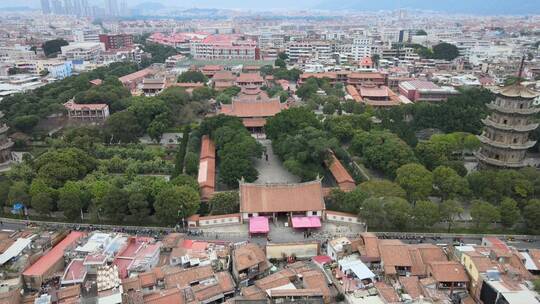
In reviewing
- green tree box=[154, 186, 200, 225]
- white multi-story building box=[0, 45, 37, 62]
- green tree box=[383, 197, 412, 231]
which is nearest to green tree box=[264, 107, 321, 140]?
green tree box=[154, 186, 200, 225]

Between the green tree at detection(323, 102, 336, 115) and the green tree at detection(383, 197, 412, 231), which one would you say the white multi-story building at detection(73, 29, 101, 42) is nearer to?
the green tree at detection(323, 102, 336, 115)

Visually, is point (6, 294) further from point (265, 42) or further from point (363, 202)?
point (265, 42)

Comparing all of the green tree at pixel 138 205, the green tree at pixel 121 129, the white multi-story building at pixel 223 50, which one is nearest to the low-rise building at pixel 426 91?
the green tree at pixel 121 129

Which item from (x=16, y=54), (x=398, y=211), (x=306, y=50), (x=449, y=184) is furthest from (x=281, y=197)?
(x=16, y=54)

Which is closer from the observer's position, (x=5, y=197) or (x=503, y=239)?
(x=503, y=239)

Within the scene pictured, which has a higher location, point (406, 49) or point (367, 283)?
point (406, 49)

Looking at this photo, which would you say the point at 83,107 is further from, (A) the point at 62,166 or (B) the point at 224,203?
(B) the point at 224,203

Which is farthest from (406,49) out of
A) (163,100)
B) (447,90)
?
(163,100)
